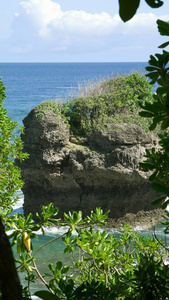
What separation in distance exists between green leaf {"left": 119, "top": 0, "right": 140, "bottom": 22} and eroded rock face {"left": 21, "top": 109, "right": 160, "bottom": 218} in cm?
1159

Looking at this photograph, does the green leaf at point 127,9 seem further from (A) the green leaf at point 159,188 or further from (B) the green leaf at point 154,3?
(A) the green leaf at point 159,188

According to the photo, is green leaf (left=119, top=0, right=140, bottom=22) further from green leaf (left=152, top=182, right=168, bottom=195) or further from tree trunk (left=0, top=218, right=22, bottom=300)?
green leaf (left=152, top=182, right=168, bottom=195)

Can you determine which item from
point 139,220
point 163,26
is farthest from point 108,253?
point 139,220

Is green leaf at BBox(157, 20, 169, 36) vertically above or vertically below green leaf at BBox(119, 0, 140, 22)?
above

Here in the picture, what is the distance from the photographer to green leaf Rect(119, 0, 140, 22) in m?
0.84

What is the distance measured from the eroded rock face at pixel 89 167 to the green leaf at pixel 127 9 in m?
11.6

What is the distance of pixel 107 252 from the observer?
2.43 m

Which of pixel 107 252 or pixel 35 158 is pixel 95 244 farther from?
pixel 35 158

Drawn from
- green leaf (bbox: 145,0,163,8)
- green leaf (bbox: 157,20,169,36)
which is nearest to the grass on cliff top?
green leaf (bbox: 157,20,169,36)

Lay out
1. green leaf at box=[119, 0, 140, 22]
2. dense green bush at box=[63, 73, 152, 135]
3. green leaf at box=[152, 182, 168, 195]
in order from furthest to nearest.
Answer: dense green bush at box=[63, 73, 152, 135], green leaf at box=[152, 182, 168, 195], green leaf at box=[119, 0, 140, 22]

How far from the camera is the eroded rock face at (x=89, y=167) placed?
41.1 feet

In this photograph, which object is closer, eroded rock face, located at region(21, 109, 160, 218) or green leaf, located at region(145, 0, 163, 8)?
green leaf, located at region(145, 0, 163, 8)

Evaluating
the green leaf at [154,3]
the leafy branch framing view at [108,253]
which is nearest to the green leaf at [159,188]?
the leafy branch framing view at [108,253]

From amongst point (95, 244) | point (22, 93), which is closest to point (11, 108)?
point (22, 93)
